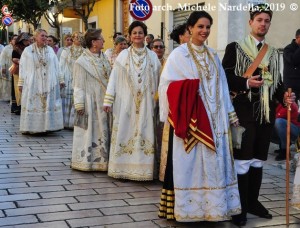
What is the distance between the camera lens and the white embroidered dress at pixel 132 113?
623 centimetres

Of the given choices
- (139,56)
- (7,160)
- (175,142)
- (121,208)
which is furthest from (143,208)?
(7,160)

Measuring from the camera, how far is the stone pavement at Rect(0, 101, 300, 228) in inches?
189

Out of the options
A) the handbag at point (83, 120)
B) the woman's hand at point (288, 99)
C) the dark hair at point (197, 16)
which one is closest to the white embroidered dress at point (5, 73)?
the handbag at point (83, 120)

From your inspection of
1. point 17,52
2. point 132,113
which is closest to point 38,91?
point 17,52

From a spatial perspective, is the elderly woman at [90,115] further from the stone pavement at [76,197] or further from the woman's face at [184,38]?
the woman's face at [184,38]

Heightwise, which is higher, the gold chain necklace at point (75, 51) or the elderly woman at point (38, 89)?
the gold chain necklace at point (75, 51)

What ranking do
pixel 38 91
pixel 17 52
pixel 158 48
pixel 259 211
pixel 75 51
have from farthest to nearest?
pixel 17 52 → pixel 75 51 → pixel 38 91 → pixel 158 48 → pixel 259 211

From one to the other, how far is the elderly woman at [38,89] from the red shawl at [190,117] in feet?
18.7

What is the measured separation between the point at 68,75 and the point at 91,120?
4.28 metres

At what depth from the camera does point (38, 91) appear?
9906 mm

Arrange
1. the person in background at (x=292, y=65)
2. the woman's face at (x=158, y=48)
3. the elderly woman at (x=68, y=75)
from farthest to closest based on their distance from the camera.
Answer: the elderly woman at (x=68, y=75)
the person in background at (x=292, y=65)
the woman's face at (x=158, y=48)

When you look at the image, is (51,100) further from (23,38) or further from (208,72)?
(208,72)

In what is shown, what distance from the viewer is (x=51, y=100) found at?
10.0 meters

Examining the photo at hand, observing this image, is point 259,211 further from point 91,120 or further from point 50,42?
point 50,42
